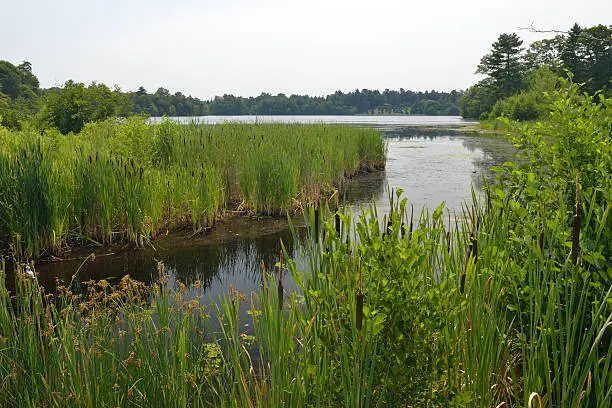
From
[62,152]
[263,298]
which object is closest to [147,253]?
[62,152]

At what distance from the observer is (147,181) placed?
7254mm

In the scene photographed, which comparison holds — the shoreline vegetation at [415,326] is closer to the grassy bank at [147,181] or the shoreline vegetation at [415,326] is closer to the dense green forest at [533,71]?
the grassy bank at [147,181]

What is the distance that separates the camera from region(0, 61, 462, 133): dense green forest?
17.8 metres

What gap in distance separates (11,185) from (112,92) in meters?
14.2

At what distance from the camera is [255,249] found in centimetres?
708

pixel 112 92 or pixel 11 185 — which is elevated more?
pixel 112 92

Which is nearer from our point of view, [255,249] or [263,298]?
[263,298]

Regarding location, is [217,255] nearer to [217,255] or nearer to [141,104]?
[217,255]

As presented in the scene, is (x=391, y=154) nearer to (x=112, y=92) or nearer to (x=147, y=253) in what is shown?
(x=112, y=92)

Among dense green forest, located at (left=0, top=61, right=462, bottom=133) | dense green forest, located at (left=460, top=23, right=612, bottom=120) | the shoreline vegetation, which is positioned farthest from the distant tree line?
the shoreline vegetation

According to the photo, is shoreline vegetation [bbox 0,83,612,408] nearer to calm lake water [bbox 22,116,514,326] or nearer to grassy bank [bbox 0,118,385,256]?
calm lake water [bbox 22,116,514,326]

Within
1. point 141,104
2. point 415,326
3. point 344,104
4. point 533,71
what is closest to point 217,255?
point 415,326

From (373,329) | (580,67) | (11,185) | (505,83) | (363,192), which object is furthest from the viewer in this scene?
(505,83)

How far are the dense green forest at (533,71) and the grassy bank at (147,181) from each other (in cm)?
1654
